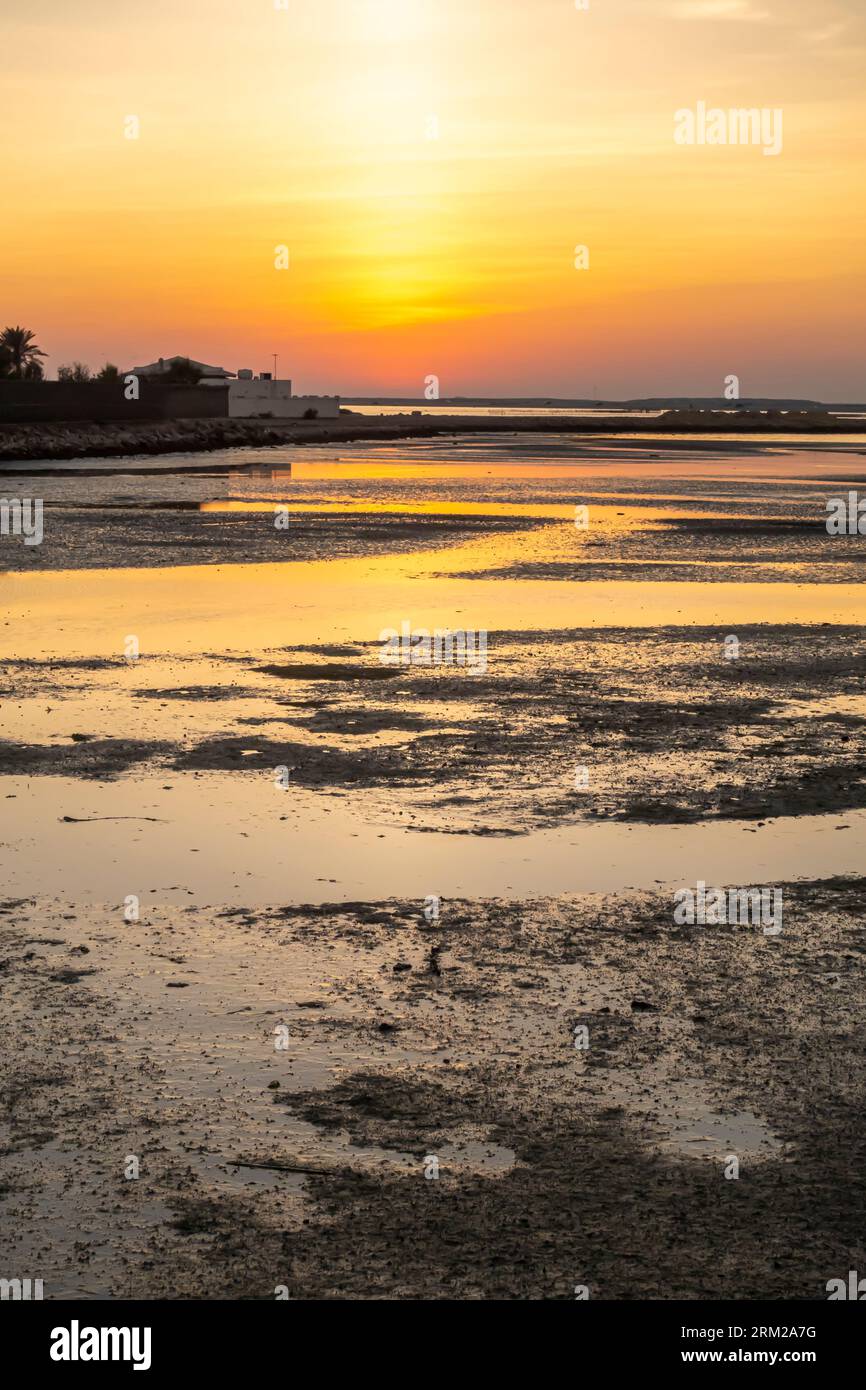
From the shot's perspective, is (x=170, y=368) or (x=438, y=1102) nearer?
(x=438, y=1102)

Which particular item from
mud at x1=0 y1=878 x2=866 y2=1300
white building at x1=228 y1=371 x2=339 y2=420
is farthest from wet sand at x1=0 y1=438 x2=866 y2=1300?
white building at x1=228 y1=371 x2=339 y2=420

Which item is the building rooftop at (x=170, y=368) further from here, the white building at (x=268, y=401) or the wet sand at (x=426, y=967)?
the wet sand at (x=426, y=967)

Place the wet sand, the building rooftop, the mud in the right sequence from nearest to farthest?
1. the mud
2. the wet sand
3. the building rooftop

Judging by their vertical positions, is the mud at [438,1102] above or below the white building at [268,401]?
below

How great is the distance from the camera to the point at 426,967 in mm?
6945

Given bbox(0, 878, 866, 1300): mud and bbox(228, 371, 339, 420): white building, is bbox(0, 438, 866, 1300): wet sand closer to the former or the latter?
bbox(0, 878, 866, 1300): mud

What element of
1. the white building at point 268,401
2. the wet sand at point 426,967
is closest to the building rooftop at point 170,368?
the white building at point 268,401

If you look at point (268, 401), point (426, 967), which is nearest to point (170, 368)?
point (268, 401)

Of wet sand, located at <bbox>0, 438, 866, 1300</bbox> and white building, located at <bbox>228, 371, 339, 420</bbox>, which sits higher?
white building, located at <bbox>228, 371, 339, 420</bbox>

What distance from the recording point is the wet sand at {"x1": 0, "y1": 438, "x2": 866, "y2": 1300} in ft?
15.4

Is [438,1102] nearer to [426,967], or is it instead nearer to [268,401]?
[426,967]

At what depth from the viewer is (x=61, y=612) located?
1866 cm

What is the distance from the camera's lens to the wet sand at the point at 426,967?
4.71 meters
